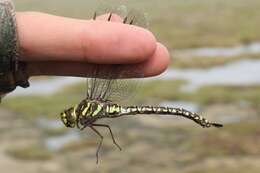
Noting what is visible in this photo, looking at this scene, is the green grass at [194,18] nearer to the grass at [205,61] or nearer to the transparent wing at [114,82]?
the grass at [205,61]

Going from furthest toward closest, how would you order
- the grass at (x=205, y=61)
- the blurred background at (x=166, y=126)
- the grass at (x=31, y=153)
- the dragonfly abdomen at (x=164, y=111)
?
the grass at (x=205, y=61) → the grass at (x=31, y=153) → the blurred background at (x=166, y=126) → the dragonfly abdomen at (x=164, y=111)

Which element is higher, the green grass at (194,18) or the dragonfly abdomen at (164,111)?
the dragonfly abdomen at (164,111)

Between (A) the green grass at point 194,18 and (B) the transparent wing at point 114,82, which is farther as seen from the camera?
(A) the green grass at point 194,18

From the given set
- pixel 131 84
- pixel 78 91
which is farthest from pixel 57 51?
pixel 78 91

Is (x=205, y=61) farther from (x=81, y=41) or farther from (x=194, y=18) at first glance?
(x=81, y=41)

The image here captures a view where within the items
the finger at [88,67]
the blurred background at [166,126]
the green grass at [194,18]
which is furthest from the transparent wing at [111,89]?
the green grass at [194,18]

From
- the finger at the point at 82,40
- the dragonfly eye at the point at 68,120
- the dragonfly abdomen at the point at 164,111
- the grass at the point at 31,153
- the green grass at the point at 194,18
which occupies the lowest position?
the grass at the point at 31,153

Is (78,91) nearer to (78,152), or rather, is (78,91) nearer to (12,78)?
(78,152)

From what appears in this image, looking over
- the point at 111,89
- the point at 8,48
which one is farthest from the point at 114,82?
the point at 8,48
